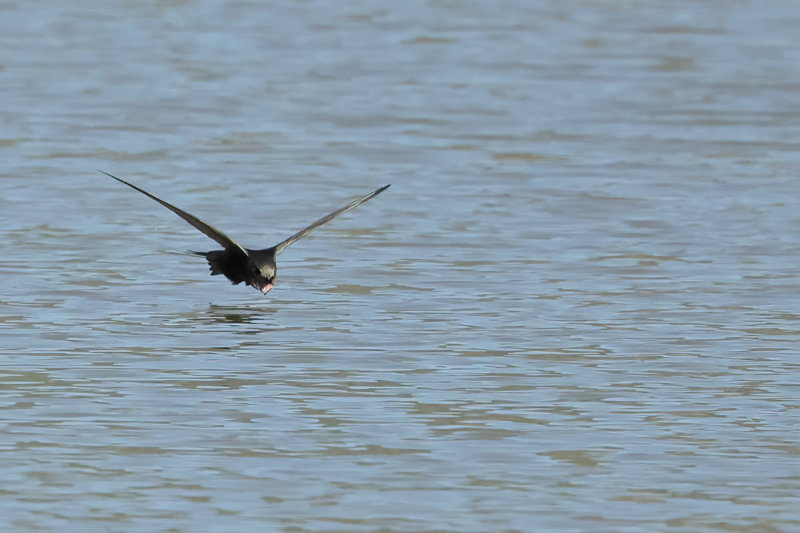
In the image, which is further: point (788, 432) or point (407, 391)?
point (407, 391)

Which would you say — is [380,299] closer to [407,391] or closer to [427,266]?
[427,266]

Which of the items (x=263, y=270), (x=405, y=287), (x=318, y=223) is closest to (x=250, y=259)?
(x=263, y=270)

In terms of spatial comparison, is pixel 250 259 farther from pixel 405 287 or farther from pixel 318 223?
pixel 405 287

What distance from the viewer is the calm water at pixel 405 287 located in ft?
24.3

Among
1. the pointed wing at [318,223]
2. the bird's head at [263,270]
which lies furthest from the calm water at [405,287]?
the pointed wing at [318,223]

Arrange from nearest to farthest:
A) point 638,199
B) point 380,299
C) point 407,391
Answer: point 407,391
point 380,299
point 638,199

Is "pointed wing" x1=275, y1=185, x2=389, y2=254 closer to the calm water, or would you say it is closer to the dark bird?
the dark bird

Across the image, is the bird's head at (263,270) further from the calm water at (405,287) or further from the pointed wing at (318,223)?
the calm water at (405,287)

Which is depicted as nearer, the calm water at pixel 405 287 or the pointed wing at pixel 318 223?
the calm water at pixel 405 287

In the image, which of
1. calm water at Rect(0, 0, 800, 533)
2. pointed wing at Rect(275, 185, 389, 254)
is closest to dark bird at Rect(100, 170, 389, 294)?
pointed wing at Rect(275, 185, 389, 254)

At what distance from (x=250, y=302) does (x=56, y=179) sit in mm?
3706

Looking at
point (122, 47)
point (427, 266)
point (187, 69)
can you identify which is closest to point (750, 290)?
point (427, 266)

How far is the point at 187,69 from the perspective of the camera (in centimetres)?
2012

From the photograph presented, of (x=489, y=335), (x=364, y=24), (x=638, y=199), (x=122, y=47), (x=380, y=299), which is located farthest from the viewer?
(x=364, y=24)
